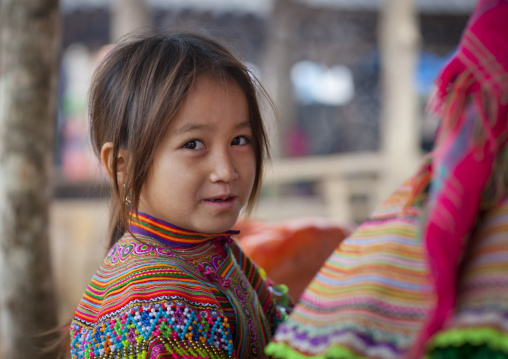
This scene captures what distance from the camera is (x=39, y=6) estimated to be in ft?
7.25

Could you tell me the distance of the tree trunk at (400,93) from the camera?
639 cm

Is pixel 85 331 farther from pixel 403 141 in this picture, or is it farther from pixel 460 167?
pixel 403 141

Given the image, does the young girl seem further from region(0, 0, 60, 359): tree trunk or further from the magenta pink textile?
region(0, 0, 60, 359): tree trunk

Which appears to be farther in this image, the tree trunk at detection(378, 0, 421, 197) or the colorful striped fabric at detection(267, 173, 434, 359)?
the tree trunk at detection(378, 0, 421, 197)

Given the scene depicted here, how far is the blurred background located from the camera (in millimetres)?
6438

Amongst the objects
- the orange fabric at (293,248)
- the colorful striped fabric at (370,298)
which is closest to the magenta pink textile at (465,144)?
the colorful striped fabric at (370,298)

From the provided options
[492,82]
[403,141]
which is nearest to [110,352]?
[492,82]

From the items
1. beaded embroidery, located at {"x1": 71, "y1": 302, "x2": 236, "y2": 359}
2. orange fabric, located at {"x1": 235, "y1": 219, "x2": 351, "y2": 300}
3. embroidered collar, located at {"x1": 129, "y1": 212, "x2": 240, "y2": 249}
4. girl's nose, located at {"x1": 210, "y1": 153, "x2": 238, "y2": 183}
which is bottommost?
orange fabric, located at {"x1": 235, "y1": 219, "x2": 351, "y2": 300}

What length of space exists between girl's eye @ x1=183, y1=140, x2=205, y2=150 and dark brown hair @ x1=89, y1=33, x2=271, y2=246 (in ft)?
0.21

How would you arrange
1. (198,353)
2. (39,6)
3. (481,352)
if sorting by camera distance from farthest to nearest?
(39,6), (198,353), (481,352)

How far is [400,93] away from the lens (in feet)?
21.2

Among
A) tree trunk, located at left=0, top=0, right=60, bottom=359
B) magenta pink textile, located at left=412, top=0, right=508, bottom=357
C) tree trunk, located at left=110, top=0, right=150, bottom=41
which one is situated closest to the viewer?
magenta pink textile, located at left=412, top=0, right=508, bottom=357

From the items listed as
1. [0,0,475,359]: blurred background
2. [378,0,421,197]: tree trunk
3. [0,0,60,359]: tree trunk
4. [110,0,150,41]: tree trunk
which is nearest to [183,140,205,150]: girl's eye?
[0,0,60,359]: tree trunk

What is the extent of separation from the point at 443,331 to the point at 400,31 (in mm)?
6122
